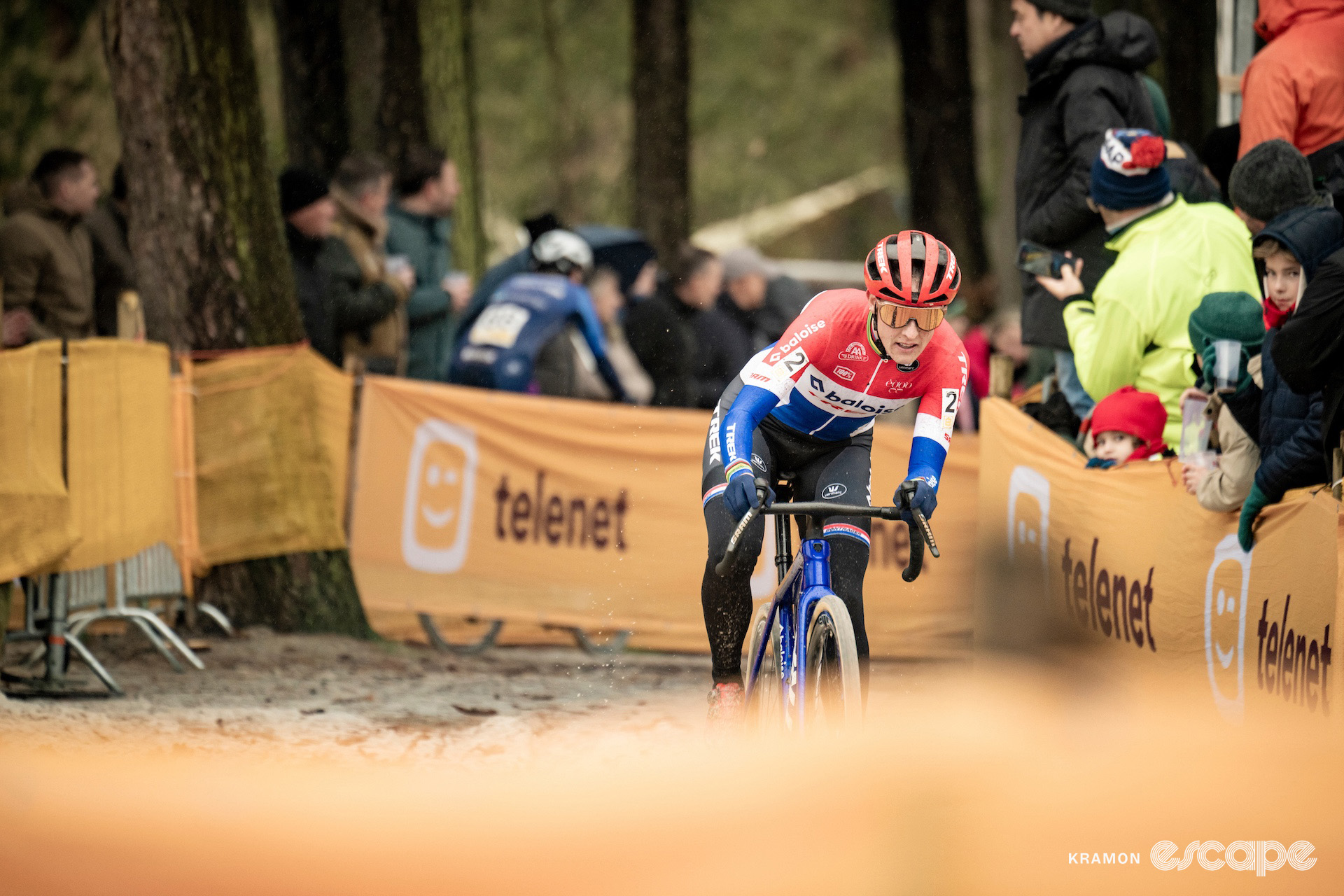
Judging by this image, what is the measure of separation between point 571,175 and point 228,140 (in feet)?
88.6

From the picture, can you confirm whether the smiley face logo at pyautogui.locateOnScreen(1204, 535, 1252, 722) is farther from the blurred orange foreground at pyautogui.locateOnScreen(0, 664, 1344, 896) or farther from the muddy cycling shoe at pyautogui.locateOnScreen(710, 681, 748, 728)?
the muddy cycling shoe at pyautogui.locateOnScreen(710, 681, 748, 728)

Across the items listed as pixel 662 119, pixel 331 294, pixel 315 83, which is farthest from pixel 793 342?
pixel 662 119

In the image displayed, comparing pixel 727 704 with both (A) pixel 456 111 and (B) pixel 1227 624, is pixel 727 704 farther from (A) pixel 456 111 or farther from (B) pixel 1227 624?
(A) pixel 456 111

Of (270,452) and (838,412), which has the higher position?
(838,412)

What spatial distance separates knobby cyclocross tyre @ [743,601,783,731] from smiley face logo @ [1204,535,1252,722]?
1.87m

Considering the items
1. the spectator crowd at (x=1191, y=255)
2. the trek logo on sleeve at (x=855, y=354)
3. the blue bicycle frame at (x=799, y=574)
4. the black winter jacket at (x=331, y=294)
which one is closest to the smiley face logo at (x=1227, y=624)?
the spectator crowd at (x=1191, y=255)

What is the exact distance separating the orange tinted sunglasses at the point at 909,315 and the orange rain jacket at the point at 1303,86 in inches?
111

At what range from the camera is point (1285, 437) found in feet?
19.9

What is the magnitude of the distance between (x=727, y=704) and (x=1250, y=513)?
2.21 meters

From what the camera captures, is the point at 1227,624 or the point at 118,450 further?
the point at 118,450

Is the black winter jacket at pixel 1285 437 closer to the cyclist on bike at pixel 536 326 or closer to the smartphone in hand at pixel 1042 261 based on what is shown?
the smartphone in hand at pixel 1042 261

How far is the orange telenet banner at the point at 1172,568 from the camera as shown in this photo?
5.78 meters

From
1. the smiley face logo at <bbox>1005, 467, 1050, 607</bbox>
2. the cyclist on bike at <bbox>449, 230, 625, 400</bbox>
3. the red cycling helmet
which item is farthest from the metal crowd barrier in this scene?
the red cycling helmet

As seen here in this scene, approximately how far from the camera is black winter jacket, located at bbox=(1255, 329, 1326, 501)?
5.88 metres
